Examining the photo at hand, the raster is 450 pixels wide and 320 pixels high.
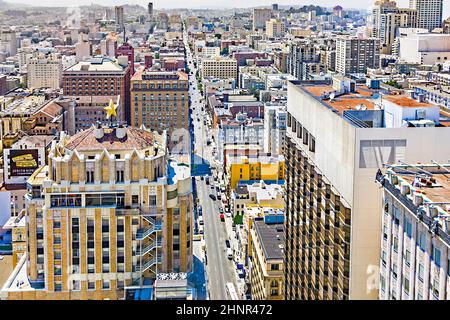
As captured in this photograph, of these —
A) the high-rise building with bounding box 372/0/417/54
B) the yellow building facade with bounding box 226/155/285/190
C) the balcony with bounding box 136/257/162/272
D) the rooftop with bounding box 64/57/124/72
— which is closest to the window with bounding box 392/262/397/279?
the balcony with bounding box 136/257/162/272

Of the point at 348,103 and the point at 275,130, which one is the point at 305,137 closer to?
the point at 348,103

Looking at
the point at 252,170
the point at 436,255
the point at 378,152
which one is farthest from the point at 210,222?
the point at 436,255

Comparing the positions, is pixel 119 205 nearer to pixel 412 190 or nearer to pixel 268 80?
pixel 412 190

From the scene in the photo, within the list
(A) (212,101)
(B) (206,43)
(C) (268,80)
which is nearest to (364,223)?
(A) (212,101)

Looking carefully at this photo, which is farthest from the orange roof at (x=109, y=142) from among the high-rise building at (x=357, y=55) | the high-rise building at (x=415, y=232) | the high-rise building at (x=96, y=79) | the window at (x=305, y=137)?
the high-rise building at (x=357, y=55)

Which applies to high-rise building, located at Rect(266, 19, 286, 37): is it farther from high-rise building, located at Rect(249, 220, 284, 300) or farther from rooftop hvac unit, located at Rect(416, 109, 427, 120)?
rooftop hvac unit, located at Rect(416, 109, 427, 120)
